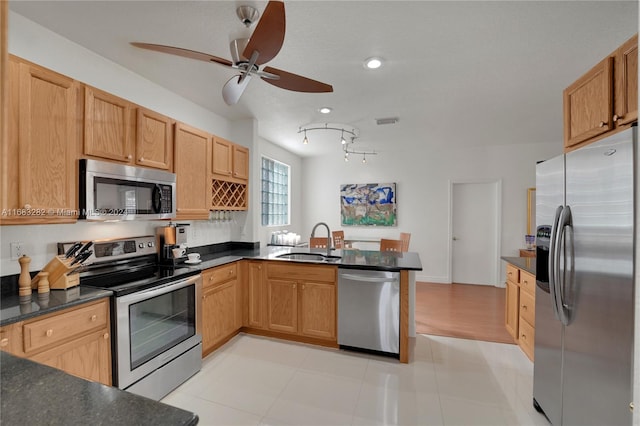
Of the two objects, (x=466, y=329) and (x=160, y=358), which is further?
(x=466, y=329)

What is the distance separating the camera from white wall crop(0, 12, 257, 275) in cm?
189

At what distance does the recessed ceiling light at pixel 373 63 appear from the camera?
92.7 inches

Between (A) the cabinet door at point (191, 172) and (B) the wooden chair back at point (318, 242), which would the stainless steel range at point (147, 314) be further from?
(B) the wooden chair back at point (318, 242)

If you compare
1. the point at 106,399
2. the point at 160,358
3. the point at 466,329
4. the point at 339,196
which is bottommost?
the point at 466,329

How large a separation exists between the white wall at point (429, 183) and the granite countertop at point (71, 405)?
17.0ft

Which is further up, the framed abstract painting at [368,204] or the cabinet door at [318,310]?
the framed abstract painting at [368,204]

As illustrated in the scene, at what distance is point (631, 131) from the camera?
4.17 feet

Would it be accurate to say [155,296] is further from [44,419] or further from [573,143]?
[573,143]

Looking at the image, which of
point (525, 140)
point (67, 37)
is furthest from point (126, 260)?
point (525, 140)

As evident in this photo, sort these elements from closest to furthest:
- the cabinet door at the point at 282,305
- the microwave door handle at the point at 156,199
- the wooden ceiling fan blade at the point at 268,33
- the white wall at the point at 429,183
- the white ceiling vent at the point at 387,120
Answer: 1. the wooden ceiling fan blade at the point at 268,33
2. the microwave door handle at the point at 156,199
3. the cabinet door at the point at 282,305
4. the white ceiling vent at the point at 387,120
5. the white wall at the point at 429,183

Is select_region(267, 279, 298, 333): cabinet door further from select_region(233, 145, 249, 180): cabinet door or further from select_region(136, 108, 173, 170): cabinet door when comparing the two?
select_region(136, 108, 173, 170): cabinet door

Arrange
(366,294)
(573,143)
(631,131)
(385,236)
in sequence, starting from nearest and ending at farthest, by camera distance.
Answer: (631,131), (573,143), (366,294), (385,236)

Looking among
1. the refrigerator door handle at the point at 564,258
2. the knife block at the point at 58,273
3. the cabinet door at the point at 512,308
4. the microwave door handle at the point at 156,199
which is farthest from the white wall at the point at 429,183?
the knife block at the point at 58,273

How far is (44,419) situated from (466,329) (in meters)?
3.83
